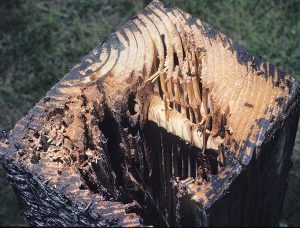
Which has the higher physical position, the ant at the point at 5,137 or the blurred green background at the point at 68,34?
the blurred green background at the point at 68,34

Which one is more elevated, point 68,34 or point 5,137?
point 68,34

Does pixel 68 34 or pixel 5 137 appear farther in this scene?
pixel 68 34

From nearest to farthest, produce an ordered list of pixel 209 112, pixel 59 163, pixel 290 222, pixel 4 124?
Answer: pixel 59 163 → pixel 209 112 → pixel 290 222 → pixel 4 124

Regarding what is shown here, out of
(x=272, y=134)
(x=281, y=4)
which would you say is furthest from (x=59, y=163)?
(x=281, y=4)

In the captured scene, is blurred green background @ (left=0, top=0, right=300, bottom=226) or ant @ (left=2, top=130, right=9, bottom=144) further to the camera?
blurred green background @ (left=0, top=0, right=300, bottom=226)

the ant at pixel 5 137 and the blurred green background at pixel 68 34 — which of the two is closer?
the ant at pixel 5 137

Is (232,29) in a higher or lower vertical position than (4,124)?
higher

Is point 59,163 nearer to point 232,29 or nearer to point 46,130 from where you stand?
point 46,130

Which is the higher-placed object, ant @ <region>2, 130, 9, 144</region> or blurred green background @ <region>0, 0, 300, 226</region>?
blurred green background @ <region>0, 0, 300, 226</region>
